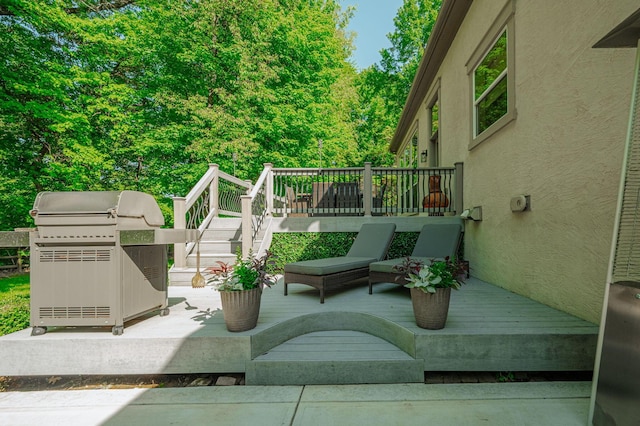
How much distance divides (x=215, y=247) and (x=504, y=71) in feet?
19.2

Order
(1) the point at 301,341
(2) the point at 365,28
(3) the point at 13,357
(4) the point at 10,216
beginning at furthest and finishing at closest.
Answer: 1. (2) the point at 365,28
2. (4) the point at 10,216
3. (1) the point at 301,341
4. (3) the point at 13,357

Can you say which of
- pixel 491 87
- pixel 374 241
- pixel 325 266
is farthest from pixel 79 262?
pixel 491 87

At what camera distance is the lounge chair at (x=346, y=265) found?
381cm

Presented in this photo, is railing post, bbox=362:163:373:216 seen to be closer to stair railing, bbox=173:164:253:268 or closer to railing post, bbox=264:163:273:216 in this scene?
railing post, bbox=264:163:273:216

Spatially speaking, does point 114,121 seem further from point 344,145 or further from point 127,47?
point 344,145

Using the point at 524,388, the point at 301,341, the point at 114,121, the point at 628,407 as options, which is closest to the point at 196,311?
the point at 301,341

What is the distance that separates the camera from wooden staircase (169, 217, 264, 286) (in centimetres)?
519

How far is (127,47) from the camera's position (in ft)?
33.1

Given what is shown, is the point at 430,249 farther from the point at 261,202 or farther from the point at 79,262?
the point at 79,262

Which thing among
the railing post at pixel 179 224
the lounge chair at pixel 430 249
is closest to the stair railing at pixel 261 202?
the railing post at pixel 179 224

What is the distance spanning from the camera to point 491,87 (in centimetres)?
474

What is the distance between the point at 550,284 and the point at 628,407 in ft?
6.49

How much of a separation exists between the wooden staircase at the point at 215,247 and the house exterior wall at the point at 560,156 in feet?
13.8

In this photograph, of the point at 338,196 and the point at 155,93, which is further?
the point at 155,93
